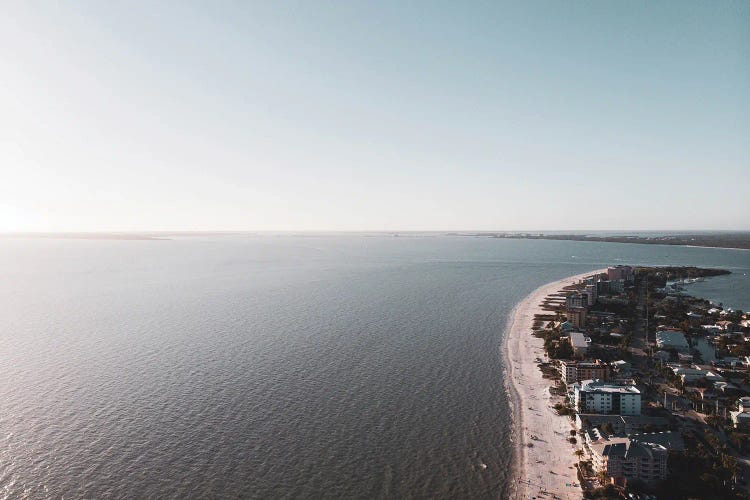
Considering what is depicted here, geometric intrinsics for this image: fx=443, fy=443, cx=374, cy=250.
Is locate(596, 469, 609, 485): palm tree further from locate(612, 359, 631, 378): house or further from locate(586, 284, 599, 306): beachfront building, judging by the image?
locate(586, 284, 599, 306): beachfront building

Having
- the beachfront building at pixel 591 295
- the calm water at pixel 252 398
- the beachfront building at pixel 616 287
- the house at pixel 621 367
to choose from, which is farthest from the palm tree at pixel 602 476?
the beachfront building at pixel 616 287

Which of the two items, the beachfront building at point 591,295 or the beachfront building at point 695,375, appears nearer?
the beachfront building at point 695,375

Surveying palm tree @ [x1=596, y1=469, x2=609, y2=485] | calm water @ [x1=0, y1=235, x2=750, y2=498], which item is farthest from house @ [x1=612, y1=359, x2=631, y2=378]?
palm tree @ [x1=596, y1=469, x2=609, y2=485]

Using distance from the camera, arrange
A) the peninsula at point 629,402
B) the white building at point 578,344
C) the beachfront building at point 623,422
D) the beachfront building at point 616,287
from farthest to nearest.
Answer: the beachfront building at point 616,287
the white building at point 578,344
the beachfront building at point 623,422
the peninsula at point 629,402

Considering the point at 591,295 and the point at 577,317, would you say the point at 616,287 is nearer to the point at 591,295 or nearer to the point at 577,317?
the point at 591,295

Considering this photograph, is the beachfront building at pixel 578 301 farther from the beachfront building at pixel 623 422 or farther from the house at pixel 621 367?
A: the beachfront building at pixel 623 422

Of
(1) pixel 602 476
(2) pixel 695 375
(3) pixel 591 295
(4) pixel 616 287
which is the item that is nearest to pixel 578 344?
(2) pixel 695 375
